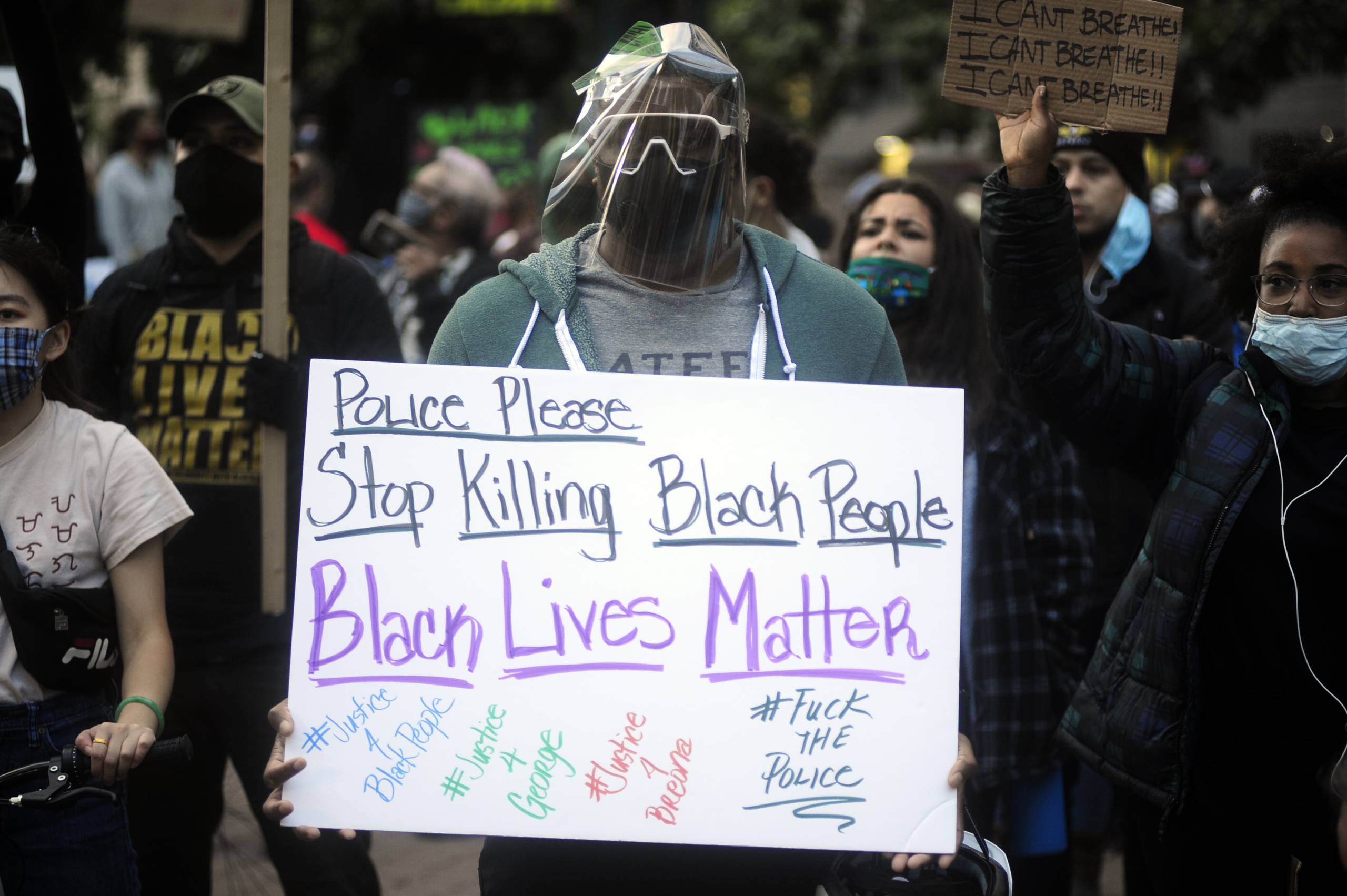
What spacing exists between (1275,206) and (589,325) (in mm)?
1421

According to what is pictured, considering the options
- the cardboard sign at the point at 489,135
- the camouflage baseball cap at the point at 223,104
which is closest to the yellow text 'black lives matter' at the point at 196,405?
the camouflage baseball cap at the point at 223,104

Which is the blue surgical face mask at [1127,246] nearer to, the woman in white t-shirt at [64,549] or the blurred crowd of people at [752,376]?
the blurred crowd of people at [752,376]

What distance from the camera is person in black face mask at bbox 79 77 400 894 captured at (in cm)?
332

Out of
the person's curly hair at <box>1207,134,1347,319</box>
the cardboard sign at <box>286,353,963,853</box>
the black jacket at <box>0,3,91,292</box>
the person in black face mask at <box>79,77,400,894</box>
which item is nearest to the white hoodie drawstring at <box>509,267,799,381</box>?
the cardboard sign at <box>286,353,963,853</box>

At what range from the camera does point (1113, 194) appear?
4230 mm

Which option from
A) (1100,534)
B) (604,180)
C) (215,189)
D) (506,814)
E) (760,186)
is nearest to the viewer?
(506,814)

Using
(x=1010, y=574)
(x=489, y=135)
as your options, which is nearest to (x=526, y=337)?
(x=1010, y=574)

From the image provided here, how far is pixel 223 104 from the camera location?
3.60m

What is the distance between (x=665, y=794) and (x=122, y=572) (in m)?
1.20

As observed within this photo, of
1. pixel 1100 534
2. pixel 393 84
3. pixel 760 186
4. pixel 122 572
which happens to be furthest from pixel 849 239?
pixel 393 84

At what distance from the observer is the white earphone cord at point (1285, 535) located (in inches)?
96.2

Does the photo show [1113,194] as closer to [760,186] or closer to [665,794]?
[760,186]

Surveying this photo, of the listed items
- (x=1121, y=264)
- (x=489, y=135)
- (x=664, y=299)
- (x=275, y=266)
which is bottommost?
(x=664, y=299)

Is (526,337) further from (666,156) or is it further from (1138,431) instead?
(1138,431)
